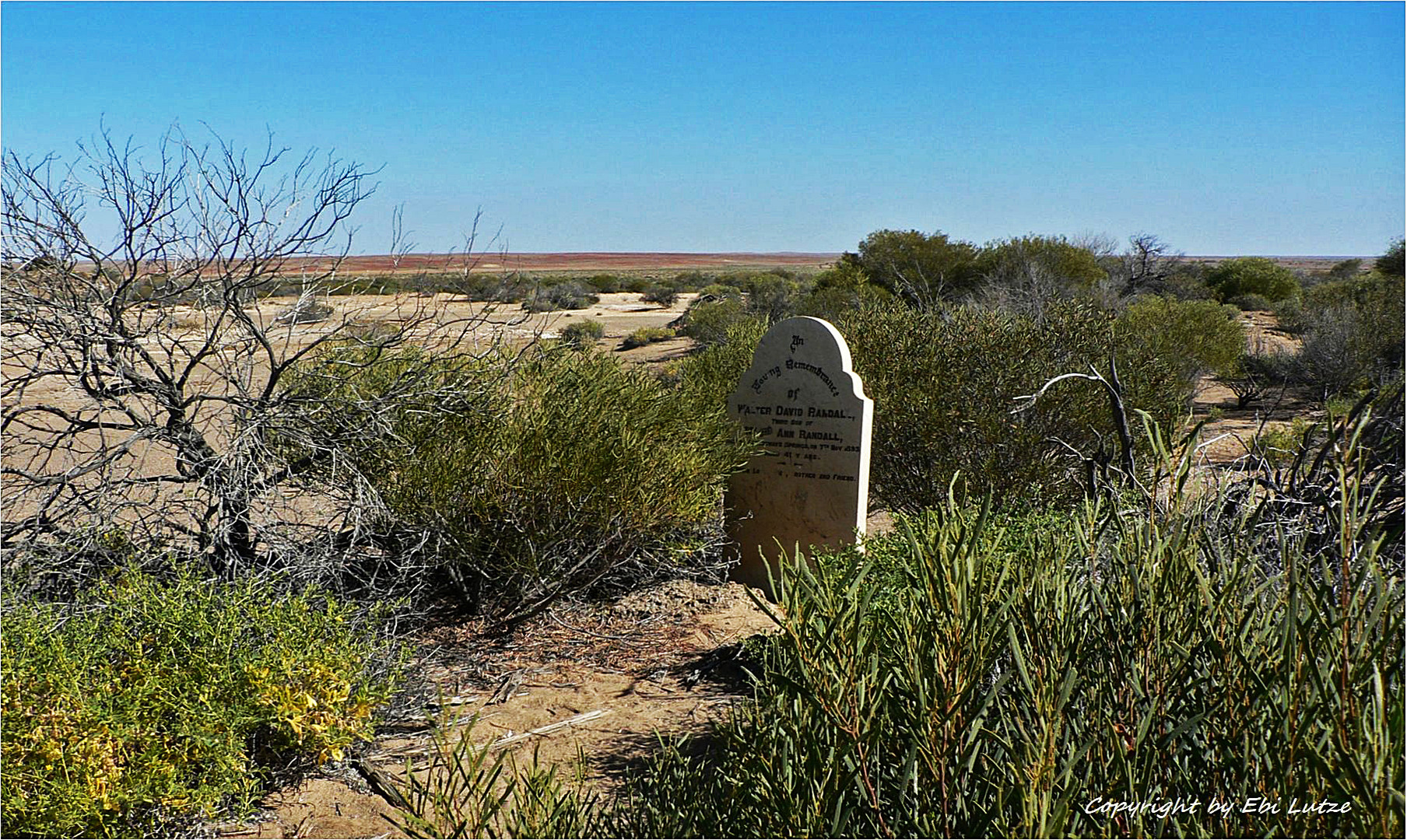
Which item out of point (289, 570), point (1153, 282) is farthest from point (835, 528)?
point (1153, 282)

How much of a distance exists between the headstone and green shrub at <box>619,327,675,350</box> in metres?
23.5

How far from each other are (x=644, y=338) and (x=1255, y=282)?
19738mm

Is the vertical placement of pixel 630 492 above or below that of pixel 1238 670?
below

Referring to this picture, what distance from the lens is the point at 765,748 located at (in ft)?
8.04

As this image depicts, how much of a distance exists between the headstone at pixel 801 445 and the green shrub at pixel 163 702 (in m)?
3.54

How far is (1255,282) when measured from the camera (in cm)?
3622

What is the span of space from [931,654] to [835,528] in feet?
18.0

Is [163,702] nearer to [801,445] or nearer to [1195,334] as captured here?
[801,445]

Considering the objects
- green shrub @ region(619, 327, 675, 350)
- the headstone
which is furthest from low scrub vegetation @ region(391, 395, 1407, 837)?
green shrub @ region(619, 327, 675, 350)

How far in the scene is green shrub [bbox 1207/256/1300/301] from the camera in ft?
118

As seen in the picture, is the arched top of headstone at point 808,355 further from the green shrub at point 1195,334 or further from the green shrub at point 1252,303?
the green shrub at point 1252,303

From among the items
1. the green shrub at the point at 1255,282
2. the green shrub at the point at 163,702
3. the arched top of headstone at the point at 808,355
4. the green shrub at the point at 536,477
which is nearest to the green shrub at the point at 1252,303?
the green shrub at the point at 1255,282

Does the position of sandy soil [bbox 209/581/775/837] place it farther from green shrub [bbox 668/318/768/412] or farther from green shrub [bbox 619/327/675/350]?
green shrub [bbox 619/327/675/350]

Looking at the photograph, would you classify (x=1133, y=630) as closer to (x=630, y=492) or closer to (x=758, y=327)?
(x=630, y=492)
